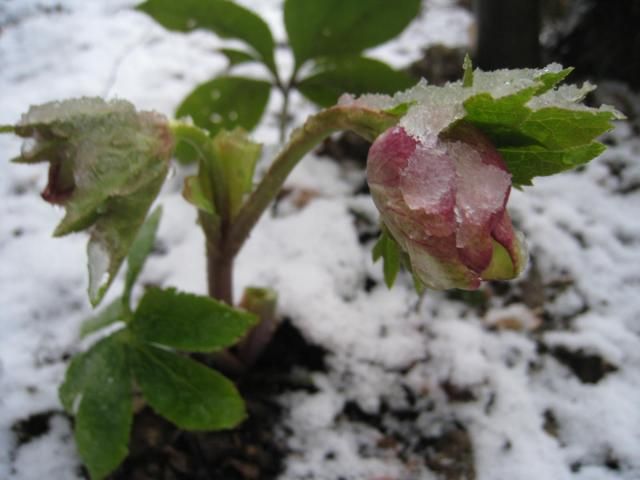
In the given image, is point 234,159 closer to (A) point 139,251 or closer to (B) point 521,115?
(A) point 139,251

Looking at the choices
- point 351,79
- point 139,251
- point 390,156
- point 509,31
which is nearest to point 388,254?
point 390,156

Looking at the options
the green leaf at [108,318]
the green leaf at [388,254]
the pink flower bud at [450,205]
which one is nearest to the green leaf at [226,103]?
the green leaf at [108,318]

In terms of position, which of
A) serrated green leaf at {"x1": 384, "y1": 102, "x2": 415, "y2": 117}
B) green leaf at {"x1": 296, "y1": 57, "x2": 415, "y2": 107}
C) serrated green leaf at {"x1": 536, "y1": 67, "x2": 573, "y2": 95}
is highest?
serrated green leaf at {"x1": 536, "y1": 67, "x2": 573, "y2": 95}

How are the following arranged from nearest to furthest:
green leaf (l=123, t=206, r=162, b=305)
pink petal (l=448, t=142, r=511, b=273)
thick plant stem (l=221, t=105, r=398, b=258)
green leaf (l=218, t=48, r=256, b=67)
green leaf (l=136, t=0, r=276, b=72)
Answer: pink petal (l=448, t=142, r=511, b=273) < thick plant stem (l=221, t=105, r=398, b=258) < green leaf (l=123, t=206, r=162, b=305) < green leaf (l=136, t=0, r=276, b=72) < green leaf (l=218, t=48, r=256, b=67)

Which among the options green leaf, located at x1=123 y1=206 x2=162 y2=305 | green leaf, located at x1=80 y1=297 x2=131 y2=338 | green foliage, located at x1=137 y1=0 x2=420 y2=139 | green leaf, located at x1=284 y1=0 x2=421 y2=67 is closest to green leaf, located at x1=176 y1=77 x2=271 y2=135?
green foliage, located at x1=137 y1=0 x2=420 y2=139

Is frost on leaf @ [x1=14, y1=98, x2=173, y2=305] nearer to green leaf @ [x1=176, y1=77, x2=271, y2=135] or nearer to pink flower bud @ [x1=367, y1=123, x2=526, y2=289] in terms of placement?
pink flower bud @ [x1=367, y1=123, x2=526, y2=289]

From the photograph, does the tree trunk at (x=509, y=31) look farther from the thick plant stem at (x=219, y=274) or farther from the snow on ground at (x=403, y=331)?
the thick plant stem at (x=219, y=274)
